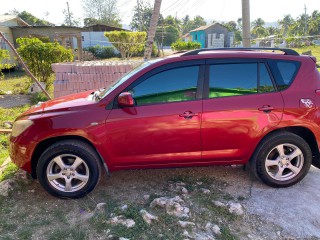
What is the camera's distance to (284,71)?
3.58 metres

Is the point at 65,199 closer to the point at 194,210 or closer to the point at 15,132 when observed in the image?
the point at 15,132

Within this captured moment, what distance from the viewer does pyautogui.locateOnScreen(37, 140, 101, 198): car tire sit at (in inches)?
131

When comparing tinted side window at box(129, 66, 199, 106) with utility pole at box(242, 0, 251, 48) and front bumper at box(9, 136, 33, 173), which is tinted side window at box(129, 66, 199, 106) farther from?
utility pole at box(242, 0, 251, 48)

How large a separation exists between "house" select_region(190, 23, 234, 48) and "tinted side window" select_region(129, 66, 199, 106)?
34741 millimetres

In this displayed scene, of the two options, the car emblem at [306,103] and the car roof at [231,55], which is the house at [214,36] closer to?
the car roof at [231,55]

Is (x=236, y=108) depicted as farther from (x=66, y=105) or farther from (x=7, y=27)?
(x=7, y=27)

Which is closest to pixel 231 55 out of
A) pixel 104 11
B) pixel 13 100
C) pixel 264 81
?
pixel 264 81

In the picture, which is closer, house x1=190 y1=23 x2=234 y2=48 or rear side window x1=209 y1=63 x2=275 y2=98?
rear side window x1=209 y1=63 x2=275 y2=98

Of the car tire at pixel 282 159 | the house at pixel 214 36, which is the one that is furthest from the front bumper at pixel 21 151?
the house at pixel 214 36

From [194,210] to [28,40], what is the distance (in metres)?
9.75

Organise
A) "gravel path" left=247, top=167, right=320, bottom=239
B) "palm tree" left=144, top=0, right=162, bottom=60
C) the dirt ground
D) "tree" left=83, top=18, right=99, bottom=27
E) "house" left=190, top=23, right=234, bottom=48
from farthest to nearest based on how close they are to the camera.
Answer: "tree" left=83, top=18, right=99, bottom=27 → "house" left=190, top=23, right=234, bottom=48 → "palm tree" left=144, top=0, right=162, bottom=60 → "gravel path" left=247, top=167, right=320, bottom=239 → the dirt ground

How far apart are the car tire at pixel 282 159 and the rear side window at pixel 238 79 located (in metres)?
0.64

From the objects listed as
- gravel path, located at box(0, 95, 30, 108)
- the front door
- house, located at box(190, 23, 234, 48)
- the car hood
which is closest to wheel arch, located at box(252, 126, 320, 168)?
the front door

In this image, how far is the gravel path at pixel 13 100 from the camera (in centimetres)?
871
